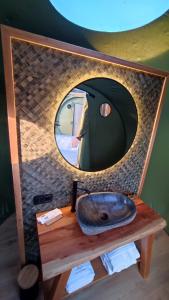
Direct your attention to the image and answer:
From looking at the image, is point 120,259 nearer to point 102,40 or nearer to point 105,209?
point 105,209

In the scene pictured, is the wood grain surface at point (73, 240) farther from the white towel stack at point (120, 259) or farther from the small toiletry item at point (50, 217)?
the white towel stack at point (120, 259)

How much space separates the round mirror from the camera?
1.13m

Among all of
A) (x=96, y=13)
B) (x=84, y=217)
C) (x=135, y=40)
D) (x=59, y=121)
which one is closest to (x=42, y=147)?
(x=59, y=121)

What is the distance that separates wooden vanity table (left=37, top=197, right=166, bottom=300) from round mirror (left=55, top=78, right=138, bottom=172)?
0.46m

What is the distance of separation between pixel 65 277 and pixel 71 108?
3.59ft

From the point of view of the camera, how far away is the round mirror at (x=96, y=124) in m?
1.13

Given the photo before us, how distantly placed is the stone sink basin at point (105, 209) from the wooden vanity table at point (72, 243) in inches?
2.7

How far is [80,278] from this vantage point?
4.06ft

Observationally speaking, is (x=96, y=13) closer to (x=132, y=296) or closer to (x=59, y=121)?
(x=59, y=121)

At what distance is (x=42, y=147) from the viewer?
109 centimetres

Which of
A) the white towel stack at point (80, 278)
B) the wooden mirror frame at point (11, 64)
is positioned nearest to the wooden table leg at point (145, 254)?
the white towel stack at point (80, 278)

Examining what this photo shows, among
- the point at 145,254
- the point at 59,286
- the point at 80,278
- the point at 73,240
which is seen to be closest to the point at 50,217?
the point at 73,240

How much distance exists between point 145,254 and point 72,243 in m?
0.75

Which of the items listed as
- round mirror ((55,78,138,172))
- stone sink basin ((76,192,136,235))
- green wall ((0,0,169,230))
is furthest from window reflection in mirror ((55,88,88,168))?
green wall ((0,0,169,230))
